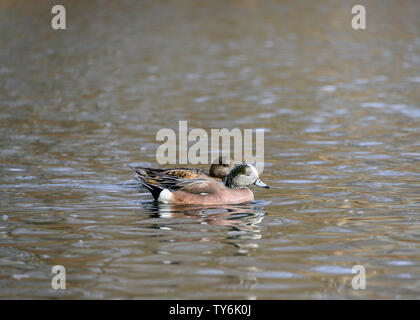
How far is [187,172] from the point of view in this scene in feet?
33.0

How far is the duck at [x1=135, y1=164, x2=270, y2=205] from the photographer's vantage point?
966 centimetres

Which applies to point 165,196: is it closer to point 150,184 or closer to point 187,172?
point 150,184

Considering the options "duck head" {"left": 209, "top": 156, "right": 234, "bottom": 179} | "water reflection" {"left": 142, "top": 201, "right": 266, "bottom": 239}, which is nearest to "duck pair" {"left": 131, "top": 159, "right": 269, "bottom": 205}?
"water reflection" {"left": 142, "top": 201, "right": 266, "bottom": 239}

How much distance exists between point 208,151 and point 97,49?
15515 millimetres

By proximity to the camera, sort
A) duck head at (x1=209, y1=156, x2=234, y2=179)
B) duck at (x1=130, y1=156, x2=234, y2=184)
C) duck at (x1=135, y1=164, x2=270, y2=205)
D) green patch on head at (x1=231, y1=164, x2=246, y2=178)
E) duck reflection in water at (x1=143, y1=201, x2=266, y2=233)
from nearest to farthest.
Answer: duck reflection in water at (x1=143, y1=201, x2=266, y2=233), duck at (x1=135, y1=164, x2=270, y2=205), green patch on head at (x1=231, y1=164, x2=246, y2=178), duck at (x1=130, y1=156, x2=234, y2=184), duck head at (x1=209, y1=156, x2=234, y2=179)

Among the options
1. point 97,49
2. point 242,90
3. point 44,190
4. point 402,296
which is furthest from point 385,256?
point 97,49

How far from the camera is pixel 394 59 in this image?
2388cm

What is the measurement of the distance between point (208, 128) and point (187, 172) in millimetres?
5190

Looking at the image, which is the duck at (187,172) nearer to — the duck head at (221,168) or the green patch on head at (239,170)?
the duck head at (221,168)

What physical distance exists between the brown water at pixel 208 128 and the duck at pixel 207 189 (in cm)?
17

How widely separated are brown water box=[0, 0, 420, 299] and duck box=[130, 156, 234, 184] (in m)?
0.35

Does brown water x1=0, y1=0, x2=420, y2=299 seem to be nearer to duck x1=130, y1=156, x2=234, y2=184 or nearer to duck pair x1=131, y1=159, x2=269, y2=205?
duck pair x1=131, y1=159, x2=269, y2=205

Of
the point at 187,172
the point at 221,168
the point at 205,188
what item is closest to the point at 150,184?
the point at 187,172
